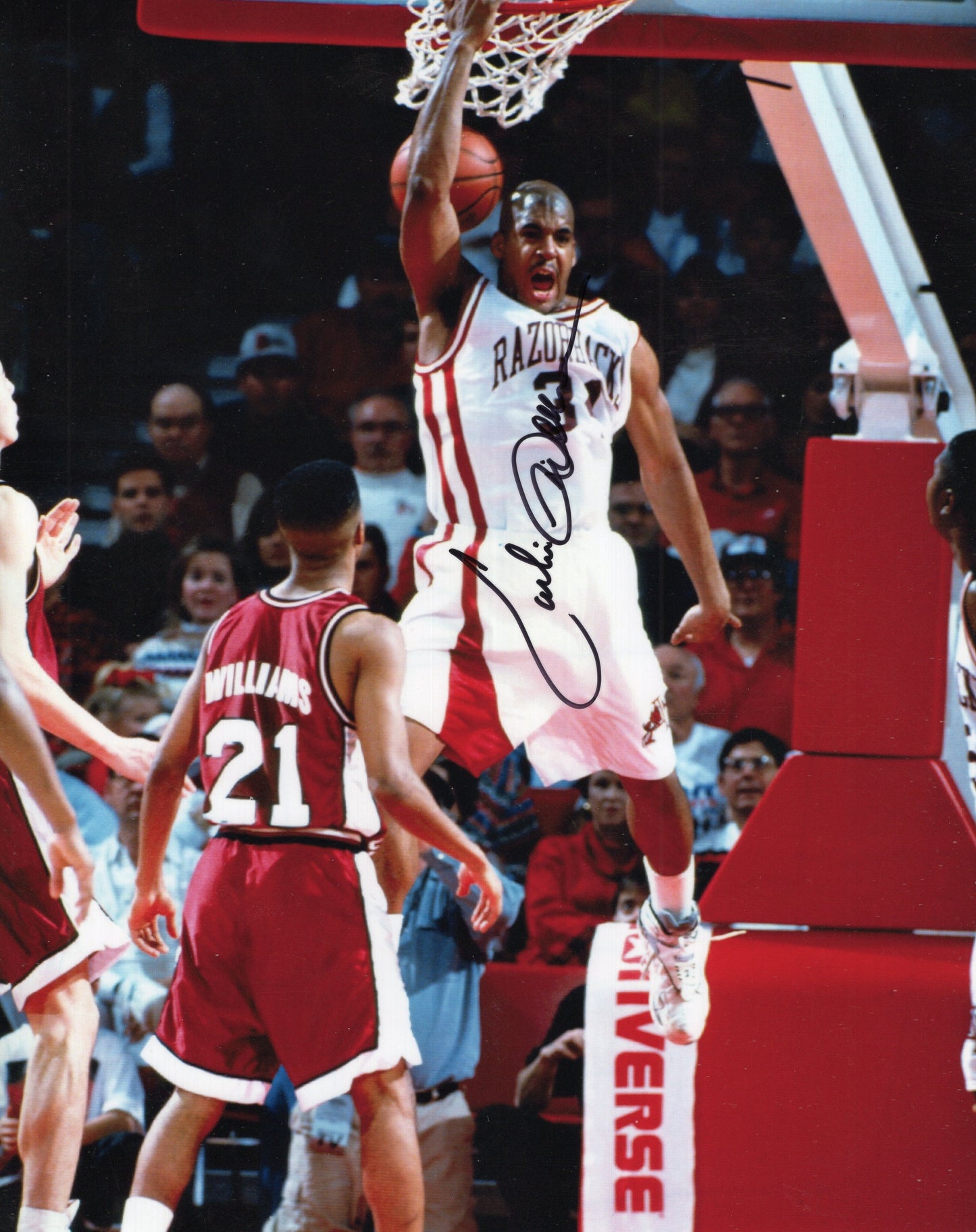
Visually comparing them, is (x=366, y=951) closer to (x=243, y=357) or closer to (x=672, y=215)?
(x=243, y=357)

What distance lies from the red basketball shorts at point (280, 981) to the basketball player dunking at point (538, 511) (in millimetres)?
597

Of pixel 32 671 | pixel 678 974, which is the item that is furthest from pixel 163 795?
pixel 678 974

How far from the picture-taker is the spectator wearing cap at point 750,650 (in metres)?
4.30

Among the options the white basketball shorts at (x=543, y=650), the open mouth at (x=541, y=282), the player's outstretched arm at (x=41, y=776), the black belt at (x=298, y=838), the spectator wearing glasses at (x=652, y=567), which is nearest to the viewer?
the player's outstretched arm at (x=41, y=776)

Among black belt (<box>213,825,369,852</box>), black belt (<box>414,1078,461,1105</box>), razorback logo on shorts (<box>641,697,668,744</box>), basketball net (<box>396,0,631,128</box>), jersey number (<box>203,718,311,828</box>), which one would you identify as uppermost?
basketball net (<box>396,0,631,128</box>)

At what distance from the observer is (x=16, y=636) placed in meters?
4.06

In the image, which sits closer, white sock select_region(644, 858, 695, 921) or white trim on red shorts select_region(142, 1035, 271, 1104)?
white trim on red shorts select_region(142, 1035, 271, 1104)

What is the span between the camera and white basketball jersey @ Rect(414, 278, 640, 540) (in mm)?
4055

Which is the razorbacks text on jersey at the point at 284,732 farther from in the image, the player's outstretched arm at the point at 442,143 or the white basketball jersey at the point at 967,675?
the white basketball jersey at the point at 967,675

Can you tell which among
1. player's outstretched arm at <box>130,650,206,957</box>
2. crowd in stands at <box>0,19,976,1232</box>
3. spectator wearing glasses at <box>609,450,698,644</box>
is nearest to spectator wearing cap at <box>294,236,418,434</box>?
crowd in stands at <box>0,19,976,1232</box>

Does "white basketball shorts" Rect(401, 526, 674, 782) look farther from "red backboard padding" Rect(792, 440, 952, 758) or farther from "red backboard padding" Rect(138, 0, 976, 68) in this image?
"red backboard padding" Rect(138, 0, 976, 68)

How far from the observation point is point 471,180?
410 centimetres

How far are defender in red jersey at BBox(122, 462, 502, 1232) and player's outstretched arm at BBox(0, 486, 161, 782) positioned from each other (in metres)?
0.50
